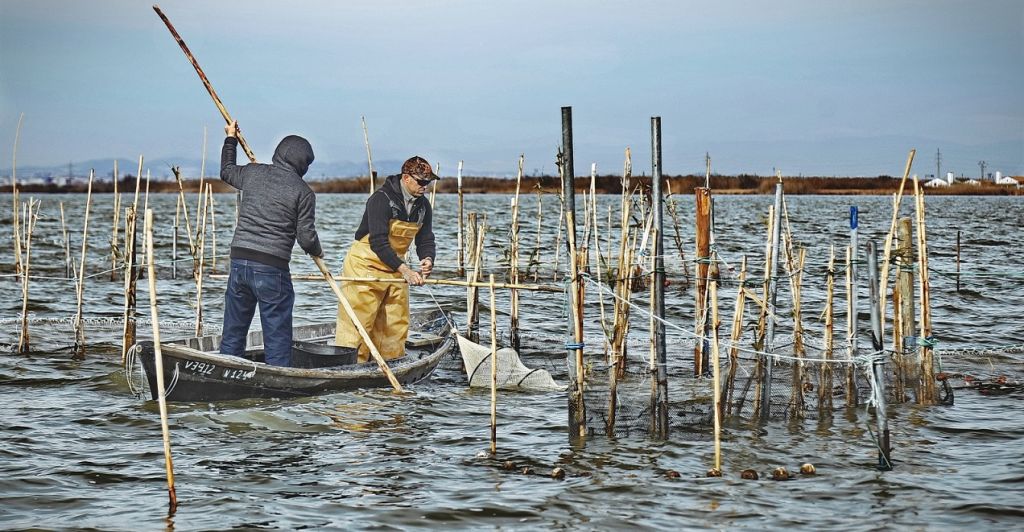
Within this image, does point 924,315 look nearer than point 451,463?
No

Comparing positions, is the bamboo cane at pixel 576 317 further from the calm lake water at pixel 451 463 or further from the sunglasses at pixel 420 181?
the sunglasses at pixel 420 181

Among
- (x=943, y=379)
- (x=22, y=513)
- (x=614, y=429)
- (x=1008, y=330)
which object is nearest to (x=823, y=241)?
(x=1008, y=330)

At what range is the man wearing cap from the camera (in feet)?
30.9

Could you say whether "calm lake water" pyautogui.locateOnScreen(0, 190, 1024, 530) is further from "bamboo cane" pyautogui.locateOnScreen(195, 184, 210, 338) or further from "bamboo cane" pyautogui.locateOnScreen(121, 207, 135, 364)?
"bamboo cane" pyautogui.locateOnScreen(195, 184, 210, 338)

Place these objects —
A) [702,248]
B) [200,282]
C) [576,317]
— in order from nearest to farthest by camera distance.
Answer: [576,317] < [702,248] < [200,282]

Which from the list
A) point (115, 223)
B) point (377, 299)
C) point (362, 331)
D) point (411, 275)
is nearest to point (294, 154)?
point (411, 275)

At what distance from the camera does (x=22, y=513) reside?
6.18 m

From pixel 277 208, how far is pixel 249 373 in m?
1.46

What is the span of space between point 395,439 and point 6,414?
→ 3.50 meters

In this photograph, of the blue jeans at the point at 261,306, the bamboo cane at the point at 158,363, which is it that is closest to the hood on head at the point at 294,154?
the blue jeans at the point at 261,306

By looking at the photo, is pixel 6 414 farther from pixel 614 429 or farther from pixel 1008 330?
pixel 1008 330

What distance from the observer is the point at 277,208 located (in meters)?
8.67

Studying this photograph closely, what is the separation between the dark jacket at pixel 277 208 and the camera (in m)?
8.65

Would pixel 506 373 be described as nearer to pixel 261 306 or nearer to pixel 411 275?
pixel 411 275
